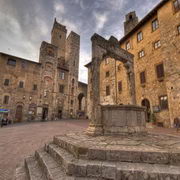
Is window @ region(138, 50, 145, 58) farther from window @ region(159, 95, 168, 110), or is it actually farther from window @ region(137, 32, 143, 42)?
window @ region(159, 95, 168, 110)

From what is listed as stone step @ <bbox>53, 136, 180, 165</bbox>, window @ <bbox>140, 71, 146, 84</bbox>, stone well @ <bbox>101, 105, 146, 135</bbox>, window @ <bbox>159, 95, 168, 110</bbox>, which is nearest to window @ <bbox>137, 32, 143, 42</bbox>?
window @ <bbox>140, 71, 146, 84</bbox>

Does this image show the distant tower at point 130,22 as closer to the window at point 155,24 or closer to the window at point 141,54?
the window at point 155,24

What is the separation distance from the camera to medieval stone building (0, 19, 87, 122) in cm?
1933

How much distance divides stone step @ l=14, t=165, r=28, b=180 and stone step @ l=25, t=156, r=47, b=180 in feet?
0.33

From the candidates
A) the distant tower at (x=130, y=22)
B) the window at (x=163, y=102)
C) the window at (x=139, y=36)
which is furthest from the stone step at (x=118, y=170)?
the distant tower at (x=130, y=22)

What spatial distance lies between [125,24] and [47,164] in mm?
22916

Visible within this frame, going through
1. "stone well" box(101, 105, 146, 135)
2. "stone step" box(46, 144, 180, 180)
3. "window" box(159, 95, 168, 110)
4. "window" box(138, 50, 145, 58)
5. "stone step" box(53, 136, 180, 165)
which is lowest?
A: "stone step" box(46, 144, 180, 180)

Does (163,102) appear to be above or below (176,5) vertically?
below

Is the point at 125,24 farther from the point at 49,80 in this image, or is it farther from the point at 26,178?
the point at 26,178

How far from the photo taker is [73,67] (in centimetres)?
2725

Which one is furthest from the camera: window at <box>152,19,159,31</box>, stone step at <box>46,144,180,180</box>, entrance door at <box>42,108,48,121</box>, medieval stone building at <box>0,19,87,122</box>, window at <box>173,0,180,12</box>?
entrance door at <box>42,108,48,121</box>

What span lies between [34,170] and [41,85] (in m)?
21.4

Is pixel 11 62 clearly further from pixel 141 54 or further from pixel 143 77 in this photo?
pixel 143 77

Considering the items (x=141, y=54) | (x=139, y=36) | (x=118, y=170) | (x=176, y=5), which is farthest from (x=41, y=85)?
(x=176, y=5)
